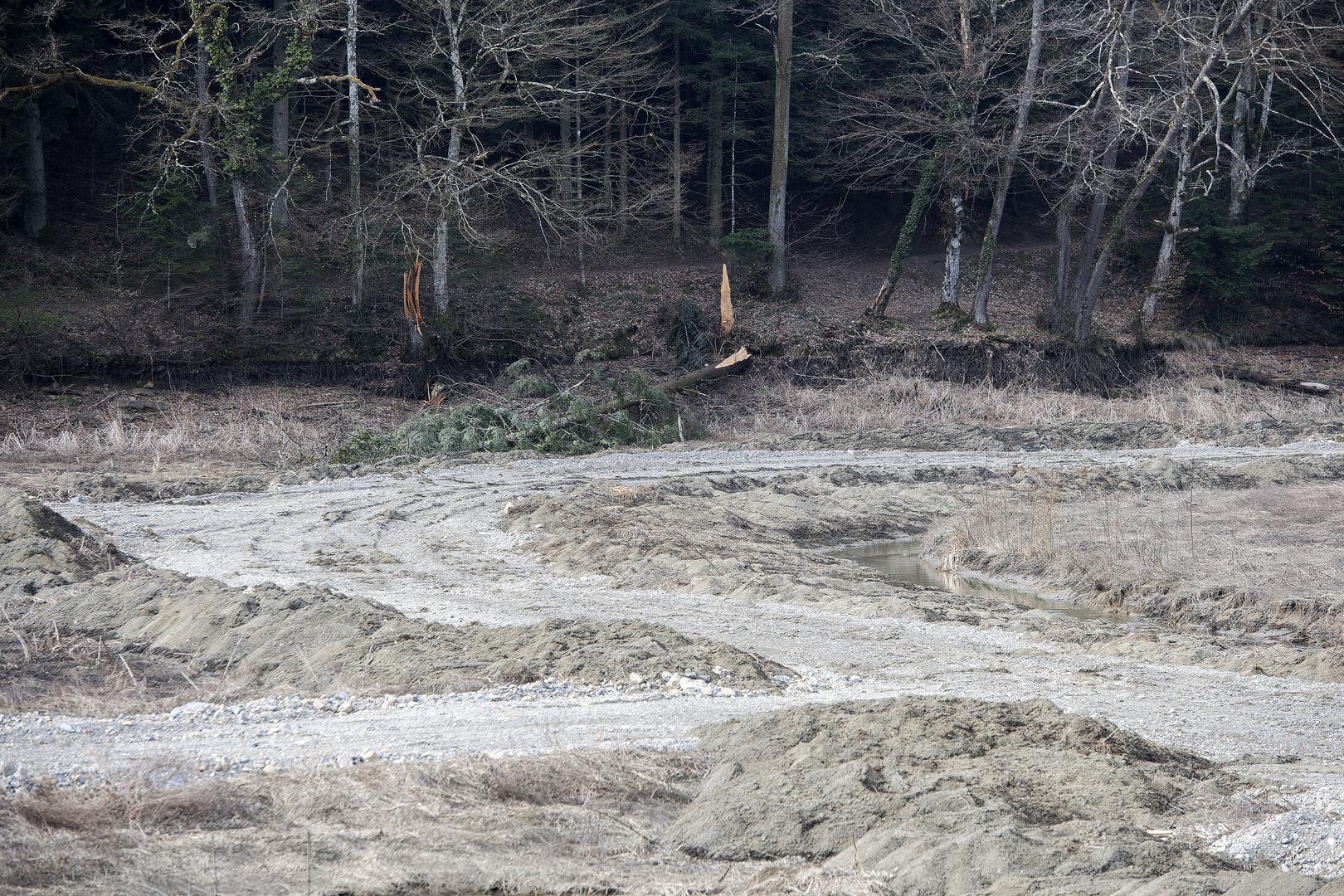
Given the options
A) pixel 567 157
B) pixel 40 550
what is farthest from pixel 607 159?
pixel 40 550

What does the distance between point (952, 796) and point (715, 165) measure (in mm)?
34957

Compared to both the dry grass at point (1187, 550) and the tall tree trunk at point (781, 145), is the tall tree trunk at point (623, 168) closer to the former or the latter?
the tall tree trunk at point (781, 145)

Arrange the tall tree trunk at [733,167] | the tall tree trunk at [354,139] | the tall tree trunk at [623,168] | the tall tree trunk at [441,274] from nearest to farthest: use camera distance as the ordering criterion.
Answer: the tall tree trunk at [354,139] → the tall tree trunk at [441,274] → the tall tree trunk at [623,168] → the tall tree trunk at [733,167]

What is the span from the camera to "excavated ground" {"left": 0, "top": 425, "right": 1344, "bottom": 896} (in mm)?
4754

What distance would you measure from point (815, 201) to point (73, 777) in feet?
126

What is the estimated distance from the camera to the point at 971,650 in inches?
359

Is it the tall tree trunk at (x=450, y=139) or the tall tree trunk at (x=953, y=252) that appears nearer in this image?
the tall tree trunk at (x=450, y=139)

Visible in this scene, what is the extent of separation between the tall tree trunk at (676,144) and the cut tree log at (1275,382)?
51.4 feet

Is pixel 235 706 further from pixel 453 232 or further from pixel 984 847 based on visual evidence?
pixel 453 232

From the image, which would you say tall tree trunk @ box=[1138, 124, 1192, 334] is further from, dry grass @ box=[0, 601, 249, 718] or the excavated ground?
dry grass @ box=[0, 601, 249, 718]

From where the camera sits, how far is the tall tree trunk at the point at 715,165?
125 ft

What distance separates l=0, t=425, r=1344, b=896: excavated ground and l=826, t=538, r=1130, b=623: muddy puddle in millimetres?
527

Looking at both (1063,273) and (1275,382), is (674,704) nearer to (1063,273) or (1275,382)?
(1275,382)

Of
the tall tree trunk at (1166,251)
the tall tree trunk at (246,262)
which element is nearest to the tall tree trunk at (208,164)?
the tall tree trunk at (246,262)
